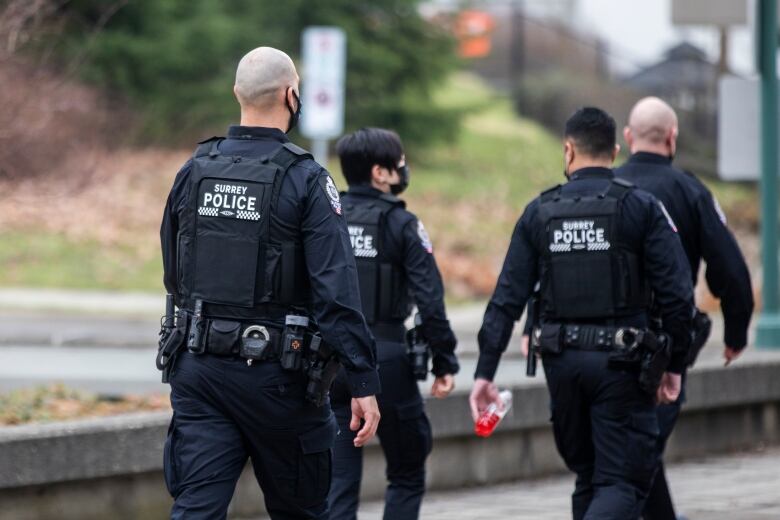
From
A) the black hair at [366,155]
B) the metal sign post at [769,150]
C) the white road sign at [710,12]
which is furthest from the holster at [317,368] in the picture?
the white road sign at [710,12]

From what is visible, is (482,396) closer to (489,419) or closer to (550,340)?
(489,419)

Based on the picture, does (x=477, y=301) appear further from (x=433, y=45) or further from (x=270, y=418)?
(x=270, y=418)

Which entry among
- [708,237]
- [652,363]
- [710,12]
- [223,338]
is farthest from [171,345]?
[710,12]

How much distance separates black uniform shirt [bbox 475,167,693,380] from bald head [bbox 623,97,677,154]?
37.0 inches

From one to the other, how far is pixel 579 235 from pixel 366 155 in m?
1.04

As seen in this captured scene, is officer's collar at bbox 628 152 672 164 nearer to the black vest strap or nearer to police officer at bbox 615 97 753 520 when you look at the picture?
police officer at bbox 615 97 753 520

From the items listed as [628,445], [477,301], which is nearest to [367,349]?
[628,445]

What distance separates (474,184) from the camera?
25844 mm

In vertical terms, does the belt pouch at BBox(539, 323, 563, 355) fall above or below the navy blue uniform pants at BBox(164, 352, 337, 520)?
above

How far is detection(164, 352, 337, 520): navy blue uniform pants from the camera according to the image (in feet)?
15.2

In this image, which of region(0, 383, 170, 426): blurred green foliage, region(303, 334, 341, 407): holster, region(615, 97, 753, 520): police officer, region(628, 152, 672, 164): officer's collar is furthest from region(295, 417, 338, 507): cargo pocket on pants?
region(0, 383, 170, 426): blurred green foliage

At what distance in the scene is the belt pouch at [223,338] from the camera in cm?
468

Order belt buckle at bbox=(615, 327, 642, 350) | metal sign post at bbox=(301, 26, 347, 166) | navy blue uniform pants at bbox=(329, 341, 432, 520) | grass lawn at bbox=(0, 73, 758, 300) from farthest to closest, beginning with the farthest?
grass lawn at bbox=(0, 73, 758, 300) < metal sign post at bbox=(301, 26, 347, 166) < navy blue uniform pants at bbox=(329, 341, 432, 520) < belt buckle at bbox=(615, 327, 642, 350)

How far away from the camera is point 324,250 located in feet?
15.5
